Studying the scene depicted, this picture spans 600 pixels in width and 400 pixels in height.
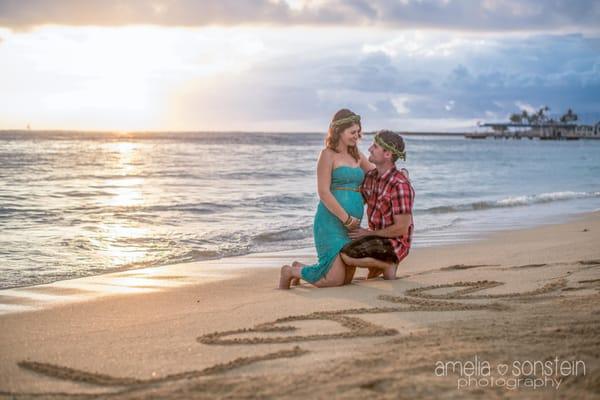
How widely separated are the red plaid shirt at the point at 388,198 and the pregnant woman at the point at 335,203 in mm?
127

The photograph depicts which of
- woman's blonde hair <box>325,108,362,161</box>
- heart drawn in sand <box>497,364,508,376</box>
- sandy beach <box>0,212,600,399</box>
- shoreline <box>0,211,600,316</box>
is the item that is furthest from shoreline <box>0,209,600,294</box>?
heart drawn in sand <box>497,364,508,376</box>

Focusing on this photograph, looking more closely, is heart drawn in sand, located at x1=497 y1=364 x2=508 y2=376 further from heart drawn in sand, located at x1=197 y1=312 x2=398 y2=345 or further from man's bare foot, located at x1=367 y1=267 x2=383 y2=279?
man's bare foot, located at x1=367 y1=267 x2=383 y2=279

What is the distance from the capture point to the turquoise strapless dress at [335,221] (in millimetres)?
Answer: 7660

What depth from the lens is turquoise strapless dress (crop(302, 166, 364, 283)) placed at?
7660 millimetres

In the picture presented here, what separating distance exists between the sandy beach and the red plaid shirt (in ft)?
1.60

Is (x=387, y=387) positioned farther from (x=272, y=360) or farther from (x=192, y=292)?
(x=192, y=292)

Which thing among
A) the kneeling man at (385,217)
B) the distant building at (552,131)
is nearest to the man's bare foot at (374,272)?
the kneeling man at (385,217)

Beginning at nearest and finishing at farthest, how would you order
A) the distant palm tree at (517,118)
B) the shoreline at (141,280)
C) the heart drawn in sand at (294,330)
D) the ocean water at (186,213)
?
the heart drawn in sand at (294,330), the shoreline at (141,280), the ocean water at (186,213), the distant palm tree at (517,118)

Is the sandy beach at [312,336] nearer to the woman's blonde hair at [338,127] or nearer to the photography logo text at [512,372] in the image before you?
the photography logo text at [512,372]

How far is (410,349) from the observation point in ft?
14.8

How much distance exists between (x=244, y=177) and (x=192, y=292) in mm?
21707

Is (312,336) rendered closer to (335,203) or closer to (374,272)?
(335,203)

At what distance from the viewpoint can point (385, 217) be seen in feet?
25.6

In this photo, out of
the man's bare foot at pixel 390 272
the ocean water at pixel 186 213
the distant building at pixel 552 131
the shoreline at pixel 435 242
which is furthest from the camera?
the distant building at pixel 552 131
